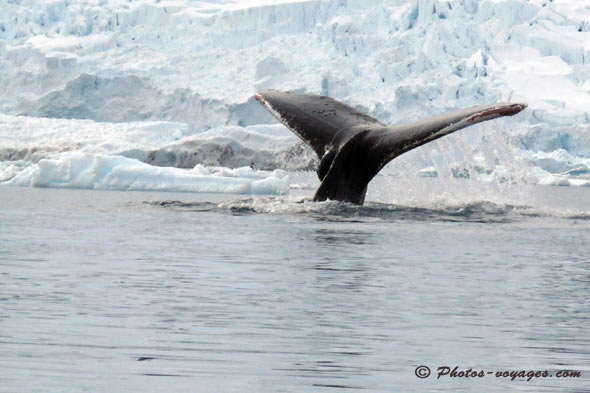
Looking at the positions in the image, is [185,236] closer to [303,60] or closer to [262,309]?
[262,309]

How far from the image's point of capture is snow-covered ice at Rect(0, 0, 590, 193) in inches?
2443

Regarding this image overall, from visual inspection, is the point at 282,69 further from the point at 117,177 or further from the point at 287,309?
the point at 287,309

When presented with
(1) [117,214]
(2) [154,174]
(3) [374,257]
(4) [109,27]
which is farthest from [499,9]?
(3) [374,257]

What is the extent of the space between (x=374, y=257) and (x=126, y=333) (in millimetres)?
4711

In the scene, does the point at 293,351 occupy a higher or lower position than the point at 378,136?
higher

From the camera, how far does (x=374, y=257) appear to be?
966cm

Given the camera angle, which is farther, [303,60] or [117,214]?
[303,60]

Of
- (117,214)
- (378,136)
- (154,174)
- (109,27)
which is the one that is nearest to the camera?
(378,136)

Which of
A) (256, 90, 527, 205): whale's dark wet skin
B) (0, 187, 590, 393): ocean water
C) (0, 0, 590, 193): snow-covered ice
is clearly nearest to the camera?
(0, 187, 590, 393): ocean water

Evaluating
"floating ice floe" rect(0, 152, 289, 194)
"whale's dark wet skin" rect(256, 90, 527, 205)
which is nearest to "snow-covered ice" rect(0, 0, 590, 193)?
"floating ice floe" rect(0, 152, 289, 194)

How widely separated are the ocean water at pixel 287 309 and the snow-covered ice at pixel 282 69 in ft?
128

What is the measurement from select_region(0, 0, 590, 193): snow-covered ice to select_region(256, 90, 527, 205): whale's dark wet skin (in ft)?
114

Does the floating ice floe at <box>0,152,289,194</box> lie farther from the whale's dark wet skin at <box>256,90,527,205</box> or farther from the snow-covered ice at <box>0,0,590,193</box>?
the snow-covered ice at <box>0,0,590,193</box>

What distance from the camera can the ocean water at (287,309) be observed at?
432 cm
